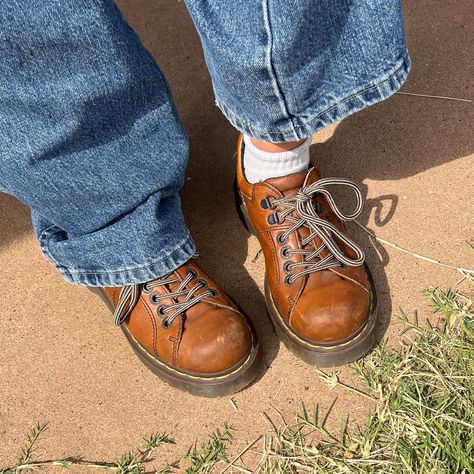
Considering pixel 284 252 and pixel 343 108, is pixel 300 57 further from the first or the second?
pixel 284 252

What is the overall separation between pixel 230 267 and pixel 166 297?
0.80ft

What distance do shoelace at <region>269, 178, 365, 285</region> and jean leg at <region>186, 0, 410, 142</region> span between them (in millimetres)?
193

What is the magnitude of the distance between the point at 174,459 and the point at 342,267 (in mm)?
Result: 525

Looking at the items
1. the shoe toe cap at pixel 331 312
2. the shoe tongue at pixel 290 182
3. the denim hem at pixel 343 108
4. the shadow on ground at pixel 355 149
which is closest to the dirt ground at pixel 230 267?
the shadow on ground at pixel 355 149

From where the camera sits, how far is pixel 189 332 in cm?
125

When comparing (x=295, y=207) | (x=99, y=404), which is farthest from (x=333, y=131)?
(x=99, y=404)

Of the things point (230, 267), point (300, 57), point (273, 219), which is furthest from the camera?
point (230, 267)

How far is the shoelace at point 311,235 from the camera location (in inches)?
50.0

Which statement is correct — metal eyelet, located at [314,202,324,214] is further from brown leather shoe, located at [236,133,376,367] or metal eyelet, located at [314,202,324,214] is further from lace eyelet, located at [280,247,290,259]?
lace eyelet, located at [280,247,290,259]

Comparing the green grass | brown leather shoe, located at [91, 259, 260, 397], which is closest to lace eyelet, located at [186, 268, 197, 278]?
brown leather shoe, located at [91, 259, 260, 397]

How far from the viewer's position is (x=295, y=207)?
131 centimetres

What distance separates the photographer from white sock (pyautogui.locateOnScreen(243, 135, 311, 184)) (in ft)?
4.30

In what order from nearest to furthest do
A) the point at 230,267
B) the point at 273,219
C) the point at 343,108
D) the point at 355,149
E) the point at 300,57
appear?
the point at 300,57
the point at 343,108
the point at 273,219
the point at 230,267
the point at 355,149

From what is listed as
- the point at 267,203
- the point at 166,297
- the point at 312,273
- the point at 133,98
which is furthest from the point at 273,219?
the point at 133,98
